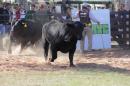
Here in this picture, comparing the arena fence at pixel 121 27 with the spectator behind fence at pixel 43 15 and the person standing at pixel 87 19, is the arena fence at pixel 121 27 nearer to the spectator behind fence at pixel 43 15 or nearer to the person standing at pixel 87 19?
the person standing at pixel 87 19

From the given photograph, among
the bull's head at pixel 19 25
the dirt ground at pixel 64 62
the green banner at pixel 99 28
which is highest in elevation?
the bull's head at pixel 19 25

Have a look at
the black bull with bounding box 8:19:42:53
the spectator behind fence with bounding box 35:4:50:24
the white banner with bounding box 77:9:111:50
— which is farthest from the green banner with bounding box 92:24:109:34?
the black bull with bounding box 8:19:42:53

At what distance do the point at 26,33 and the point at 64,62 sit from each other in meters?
4.29

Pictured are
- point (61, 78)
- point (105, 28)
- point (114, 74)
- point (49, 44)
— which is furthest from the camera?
point (105, 28)

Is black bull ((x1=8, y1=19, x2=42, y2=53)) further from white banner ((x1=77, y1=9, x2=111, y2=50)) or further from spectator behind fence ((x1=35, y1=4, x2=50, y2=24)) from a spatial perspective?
white banner ((x1=77, y1=9, x2=111, y2=50))

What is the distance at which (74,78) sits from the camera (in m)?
13.1

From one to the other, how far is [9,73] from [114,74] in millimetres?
2951

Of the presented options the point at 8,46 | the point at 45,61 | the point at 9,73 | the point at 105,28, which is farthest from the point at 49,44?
the point at 105,28

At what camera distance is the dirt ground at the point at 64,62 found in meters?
15.5

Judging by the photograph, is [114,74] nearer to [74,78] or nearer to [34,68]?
[74,78]

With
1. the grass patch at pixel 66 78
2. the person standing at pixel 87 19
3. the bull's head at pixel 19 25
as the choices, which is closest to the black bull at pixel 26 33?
the bull's head at pixel 19 25

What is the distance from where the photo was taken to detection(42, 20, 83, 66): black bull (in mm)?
15258

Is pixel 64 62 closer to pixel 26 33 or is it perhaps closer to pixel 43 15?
pixel 26 33

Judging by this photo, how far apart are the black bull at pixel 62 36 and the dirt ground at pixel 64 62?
0.54 meters
